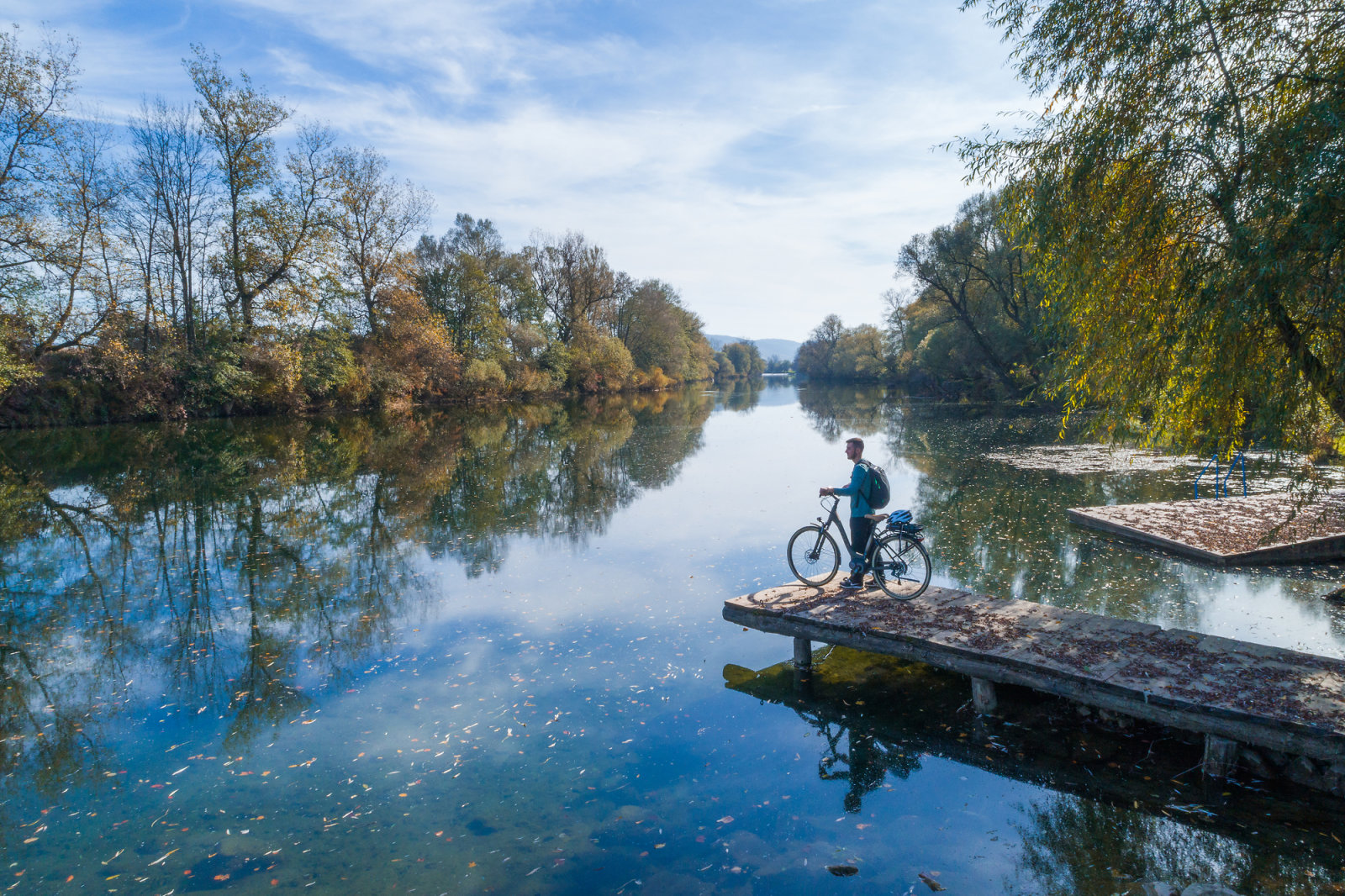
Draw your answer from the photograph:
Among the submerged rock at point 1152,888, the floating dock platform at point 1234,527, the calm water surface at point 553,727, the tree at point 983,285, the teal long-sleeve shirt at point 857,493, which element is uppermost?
the tree at point 983,285

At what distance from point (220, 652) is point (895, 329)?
76734 mm

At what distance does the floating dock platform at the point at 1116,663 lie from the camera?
5.29 meters

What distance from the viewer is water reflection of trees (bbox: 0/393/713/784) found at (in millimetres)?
7258

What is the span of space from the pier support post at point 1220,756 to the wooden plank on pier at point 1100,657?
67mm

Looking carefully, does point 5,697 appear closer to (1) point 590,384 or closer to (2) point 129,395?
(2) point 129,395

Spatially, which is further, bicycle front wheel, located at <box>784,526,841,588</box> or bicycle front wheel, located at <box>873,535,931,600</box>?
bicycle front wheel, located at <box>784,526,841,588</box>

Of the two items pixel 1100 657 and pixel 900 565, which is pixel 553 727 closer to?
pixel 900 565

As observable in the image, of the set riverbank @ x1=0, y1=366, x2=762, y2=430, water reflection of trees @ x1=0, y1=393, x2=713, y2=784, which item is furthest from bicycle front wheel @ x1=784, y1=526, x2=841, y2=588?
riverbank @ x1=0, y1=366, x2=762, y2=430

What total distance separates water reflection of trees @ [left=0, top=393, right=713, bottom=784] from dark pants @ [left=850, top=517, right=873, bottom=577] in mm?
5973

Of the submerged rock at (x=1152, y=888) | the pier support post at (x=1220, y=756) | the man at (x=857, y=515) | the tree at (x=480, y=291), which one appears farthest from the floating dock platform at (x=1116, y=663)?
the tree at (x=480, y=291)

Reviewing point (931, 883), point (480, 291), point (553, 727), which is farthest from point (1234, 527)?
point (480, 291)

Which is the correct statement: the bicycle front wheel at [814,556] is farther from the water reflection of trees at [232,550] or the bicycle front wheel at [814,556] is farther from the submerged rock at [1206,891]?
the water reflection of trees at [232,550]

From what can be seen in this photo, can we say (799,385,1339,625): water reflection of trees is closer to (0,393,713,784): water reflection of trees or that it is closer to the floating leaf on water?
the floating leaf on water

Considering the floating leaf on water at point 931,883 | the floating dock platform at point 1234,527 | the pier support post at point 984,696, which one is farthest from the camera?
the floating dock platform at point 1234,527
